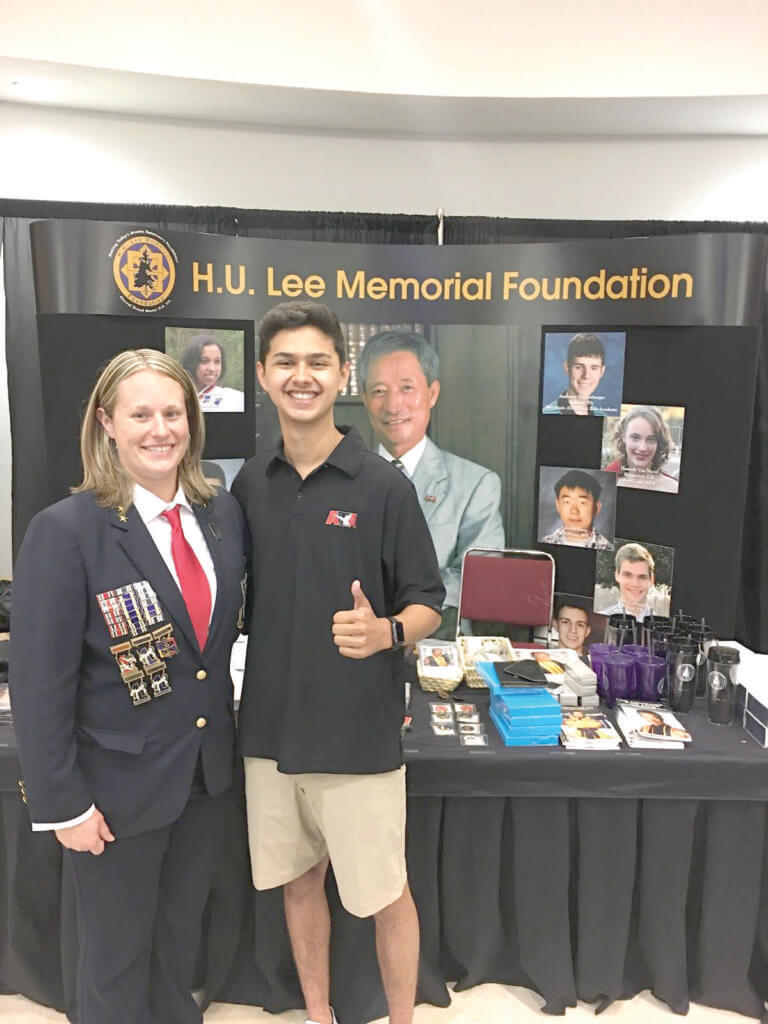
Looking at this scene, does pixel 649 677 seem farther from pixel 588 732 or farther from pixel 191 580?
pixel 191 580

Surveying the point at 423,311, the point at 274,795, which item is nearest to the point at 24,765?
the point at 274,795

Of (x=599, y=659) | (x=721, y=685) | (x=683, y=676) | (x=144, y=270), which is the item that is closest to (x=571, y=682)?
(x=599, y=659)

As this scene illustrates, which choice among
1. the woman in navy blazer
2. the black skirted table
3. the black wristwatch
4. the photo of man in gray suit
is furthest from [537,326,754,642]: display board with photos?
the woman in navy blazer

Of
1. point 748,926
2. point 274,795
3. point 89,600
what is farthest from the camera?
point 748,926

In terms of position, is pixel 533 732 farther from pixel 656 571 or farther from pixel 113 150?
pixel 113 150

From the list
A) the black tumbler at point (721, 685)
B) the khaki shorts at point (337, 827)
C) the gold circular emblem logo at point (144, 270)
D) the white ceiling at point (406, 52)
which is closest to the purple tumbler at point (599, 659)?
the black tumbler at point (721, 685)

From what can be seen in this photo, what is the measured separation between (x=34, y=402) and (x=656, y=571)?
370cm

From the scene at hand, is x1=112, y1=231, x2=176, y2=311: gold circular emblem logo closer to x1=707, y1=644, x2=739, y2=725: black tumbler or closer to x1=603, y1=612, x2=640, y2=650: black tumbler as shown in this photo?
x1=603, y1=612, x2=640, y2=650: black tumbler

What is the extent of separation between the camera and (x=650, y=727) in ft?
7.12

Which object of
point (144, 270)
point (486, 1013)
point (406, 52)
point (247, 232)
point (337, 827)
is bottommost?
point (486, 1013)

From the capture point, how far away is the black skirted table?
207 cm

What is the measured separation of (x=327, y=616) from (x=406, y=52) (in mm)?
3342

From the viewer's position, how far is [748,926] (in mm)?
2121

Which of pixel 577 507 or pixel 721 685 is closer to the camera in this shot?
pixel 721 685
